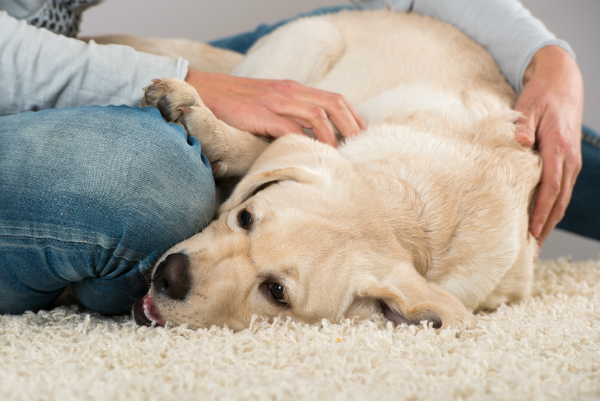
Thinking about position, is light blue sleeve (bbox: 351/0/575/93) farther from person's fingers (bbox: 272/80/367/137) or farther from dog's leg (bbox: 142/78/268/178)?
dog's leg (bbox: 142/78/268/178)

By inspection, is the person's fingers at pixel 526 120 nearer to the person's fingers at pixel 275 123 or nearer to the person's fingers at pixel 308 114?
the person's fingers at pixel 308 114

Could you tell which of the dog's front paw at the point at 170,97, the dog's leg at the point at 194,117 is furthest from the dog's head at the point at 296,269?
the dog's front paw at the point at 170,97

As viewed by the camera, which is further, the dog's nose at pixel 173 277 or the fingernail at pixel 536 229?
the fingernail at pixel 536 229

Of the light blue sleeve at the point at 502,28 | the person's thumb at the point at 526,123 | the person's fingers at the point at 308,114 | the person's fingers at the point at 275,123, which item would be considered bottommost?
the person's fingers at the point at 275,123

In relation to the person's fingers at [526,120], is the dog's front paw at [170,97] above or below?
below

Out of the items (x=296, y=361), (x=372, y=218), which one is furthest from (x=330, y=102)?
(x=296, y=361)

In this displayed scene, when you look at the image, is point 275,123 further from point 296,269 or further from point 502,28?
point 502,28

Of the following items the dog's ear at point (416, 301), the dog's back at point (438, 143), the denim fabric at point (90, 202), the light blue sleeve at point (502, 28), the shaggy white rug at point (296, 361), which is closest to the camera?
the shaggy white rug at point (296, 361)

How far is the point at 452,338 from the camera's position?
129 cm

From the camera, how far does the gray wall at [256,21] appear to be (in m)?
4.46

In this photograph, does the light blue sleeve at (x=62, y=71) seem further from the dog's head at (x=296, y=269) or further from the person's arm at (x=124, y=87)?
the dog's head at (x=296, y=269)

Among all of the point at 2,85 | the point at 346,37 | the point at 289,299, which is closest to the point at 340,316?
the point at 289,299

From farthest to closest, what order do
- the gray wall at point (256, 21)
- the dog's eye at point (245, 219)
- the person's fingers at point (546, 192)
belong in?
the gray wall at point (256, 21), the person's fingers at point (546, 192), the dog's eye at point (245, 219)

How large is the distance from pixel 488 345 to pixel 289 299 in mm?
584
